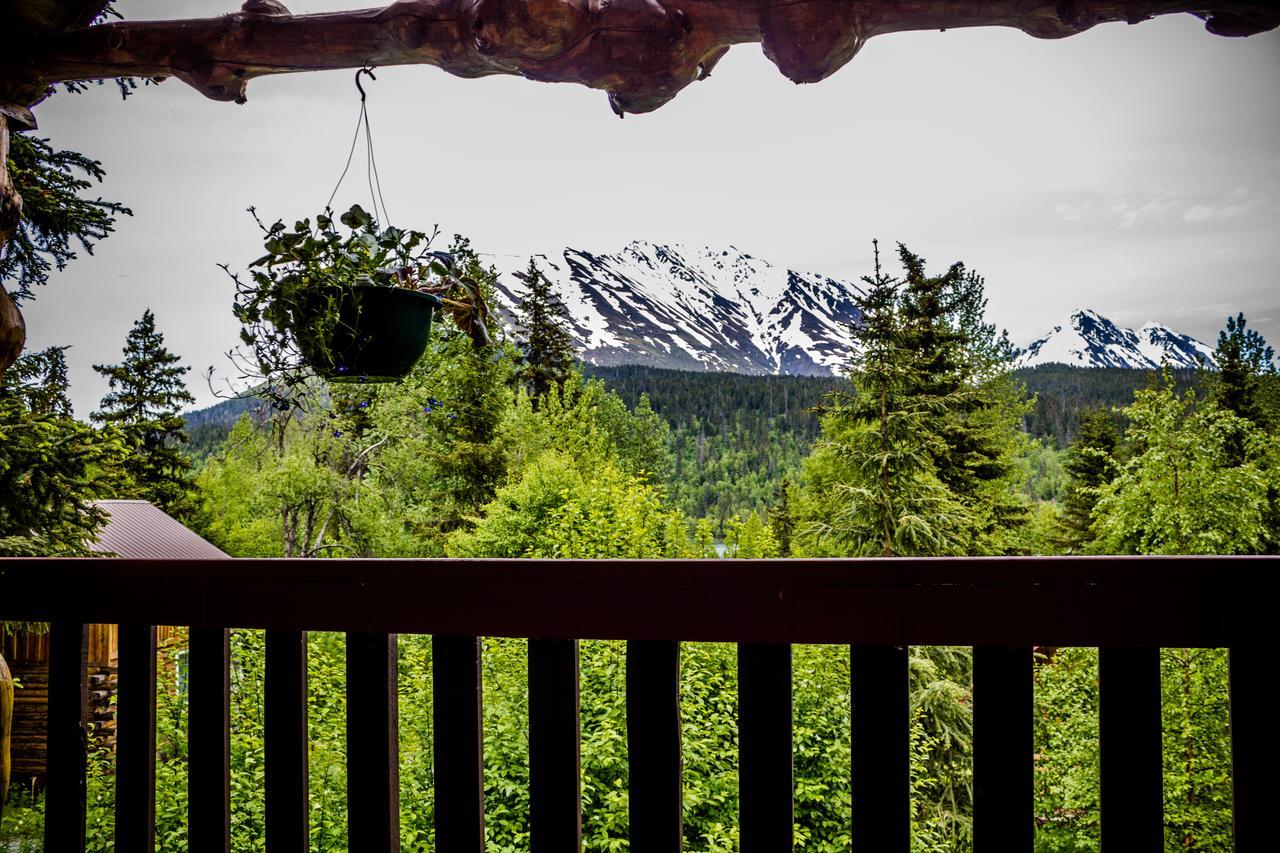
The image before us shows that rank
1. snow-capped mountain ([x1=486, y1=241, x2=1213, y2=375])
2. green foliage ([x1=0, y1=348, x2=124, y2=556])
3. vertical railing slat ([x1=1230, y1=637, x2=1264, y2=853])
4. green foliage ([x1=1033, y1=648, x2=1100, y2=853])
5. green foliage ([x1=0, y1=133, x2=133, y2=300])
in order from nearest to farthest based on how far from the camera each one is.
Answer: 1. vertical railing slat ([x1=1230, y1=637, x2=1264, y2=853])
2. green foliage ([x1=0, y1=348, x2=124, y2=556])
3. green foliage ([x1=0, y1=133, x2=133, y2=300])
4. green foliage ([x1=1033, y1=648, x2=1100, y2=853])
5. snow-capped mountain ([x1=486, y1=241, x2=1213, y2=375])

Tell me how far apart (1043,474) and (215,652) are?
2352cm

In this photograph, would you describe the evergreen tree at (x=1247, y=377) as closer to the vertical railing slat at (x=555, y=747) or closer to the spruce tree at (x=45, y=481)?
the spruce tree at (x=45, y=481)

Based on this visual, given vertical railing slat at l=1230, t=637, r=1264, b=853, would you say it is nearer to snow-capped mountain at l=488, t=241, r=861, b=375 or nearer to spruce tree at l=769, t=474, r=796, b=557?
spruce tree at l=769, t=474, r=796, b=557

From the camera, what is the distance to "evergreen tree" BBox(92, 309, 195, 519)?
14508 millimetres

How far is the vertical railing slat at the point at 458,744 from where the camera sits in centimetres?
92

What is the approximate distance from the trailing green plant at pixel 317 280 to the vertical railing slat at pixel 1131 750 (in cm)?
114

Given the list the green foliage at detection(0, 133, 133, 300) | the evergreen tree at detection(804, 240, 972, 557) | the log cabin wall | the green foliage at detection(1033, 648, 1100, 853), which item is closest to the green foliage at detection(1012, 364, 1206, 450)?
the evergreen tree at detection(804, 240, 972, 557)

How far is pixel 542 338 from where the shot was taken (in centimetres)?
1991

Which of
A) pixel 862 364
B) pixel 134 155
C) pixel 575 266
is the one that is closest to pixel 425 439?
pixel 862 364

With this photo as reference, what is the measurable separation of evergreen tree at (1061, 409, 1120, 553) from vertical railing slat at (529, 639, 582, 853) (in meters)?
17.2

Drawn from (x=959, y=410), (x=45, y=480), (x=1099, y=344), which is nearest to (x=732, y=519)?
(x=959, y=410)

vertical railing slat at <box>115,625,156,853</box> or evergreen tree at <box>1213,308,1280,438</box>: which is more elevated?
evergreen tree at <box>1213,308,1280,438</box>

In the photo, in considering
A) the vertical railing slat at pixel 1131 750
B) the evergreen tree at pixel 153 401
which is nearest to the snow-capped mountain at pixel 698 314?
the evergreen tree at pixel 153 401

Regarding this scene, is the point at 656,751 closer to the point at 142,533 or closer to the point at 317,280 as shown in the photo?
the point at 317,280
